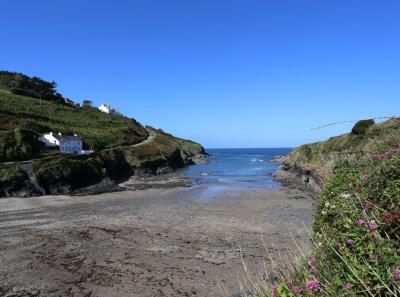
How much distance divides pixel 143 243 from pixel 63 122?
74.7 metres

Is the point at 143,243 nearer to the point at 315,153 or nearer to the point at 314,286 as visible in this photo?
the point at 314,286

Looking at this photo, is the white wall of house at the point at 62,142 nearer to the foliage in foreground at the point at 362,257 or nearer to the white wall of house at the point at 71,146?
the white wall of house at the point at 71,146

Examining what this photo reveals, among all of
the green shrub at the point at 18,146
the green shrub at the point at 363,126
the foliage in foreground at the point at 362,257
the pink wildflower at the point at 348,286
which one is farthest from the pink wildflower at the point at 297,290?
the green shrub at the point at 18,146

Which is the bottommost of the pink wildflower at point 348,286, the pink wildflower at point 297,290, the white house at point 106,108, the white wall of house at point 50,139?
the pink wildflower at point 297,290

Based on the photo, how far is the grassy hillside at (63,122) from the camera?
73562 millimetres

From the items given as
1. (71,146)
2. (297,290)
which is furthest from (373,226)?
(71,146)

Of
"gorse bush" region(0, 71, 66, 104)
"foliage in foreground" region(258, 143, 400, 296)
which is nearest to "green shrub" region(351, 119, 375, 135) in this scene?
"foliage in foreground" region(258, 143, 400, 296)

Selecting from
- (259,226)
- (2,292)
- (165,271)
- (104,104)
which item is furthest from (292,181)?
(104,104)

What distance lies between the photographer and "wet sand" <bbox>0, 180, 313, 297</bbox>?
15.7m

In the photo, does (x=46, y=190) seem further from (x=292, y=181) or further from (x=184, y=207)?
(x=292, y=181)

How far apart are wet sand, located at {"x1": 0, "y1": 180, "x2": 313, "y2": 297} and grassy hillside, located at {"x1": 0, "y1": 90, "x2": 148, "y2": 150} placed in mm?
36822

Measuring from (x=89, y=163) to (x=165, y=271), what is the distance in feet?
138

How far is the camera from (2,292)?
1493cm

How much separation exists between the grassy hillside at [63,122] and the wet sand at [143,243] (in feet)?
121
